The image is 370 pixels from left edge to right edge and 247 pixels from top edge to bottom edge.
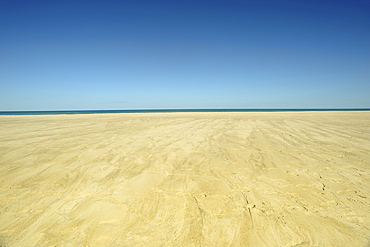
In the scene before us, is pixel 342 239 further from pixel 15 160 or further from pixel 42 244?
pixel 15 160

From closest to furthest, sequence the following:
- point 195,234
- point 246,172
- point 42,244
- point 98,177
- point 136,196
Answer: point 42,244 < point 195,234 < point 136,196 < point 98,177 < point 246,172

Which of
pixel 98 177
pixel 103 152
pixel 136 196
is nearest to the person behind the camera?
pixel 136 196

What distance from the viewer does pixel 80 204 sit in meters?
2.46

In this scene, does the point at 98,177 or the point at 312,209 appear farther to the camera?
the point at 98,177

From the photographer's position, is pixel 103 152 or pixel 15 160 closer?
pixel 15 160

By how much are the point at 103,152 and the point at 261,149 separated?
497 cm

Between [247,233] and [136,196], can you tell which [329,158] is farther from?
[136,196]

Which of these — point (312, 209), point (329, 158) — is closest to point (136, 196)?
point (312, 209)

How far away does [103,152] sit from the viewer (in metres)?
4.91

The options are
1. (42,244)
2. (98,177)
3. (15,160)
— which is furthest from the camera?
(15,160)

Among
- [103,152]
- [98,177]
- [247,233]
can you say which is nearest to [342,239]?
[247,233]

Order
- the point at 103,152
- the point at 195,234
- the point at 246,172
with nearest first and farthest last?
the point at 195,234
the point at 246,172
the point at 103,152

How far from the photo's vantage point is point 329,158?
4.34 metres

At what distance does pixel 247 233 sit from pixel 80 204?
7.92ft
